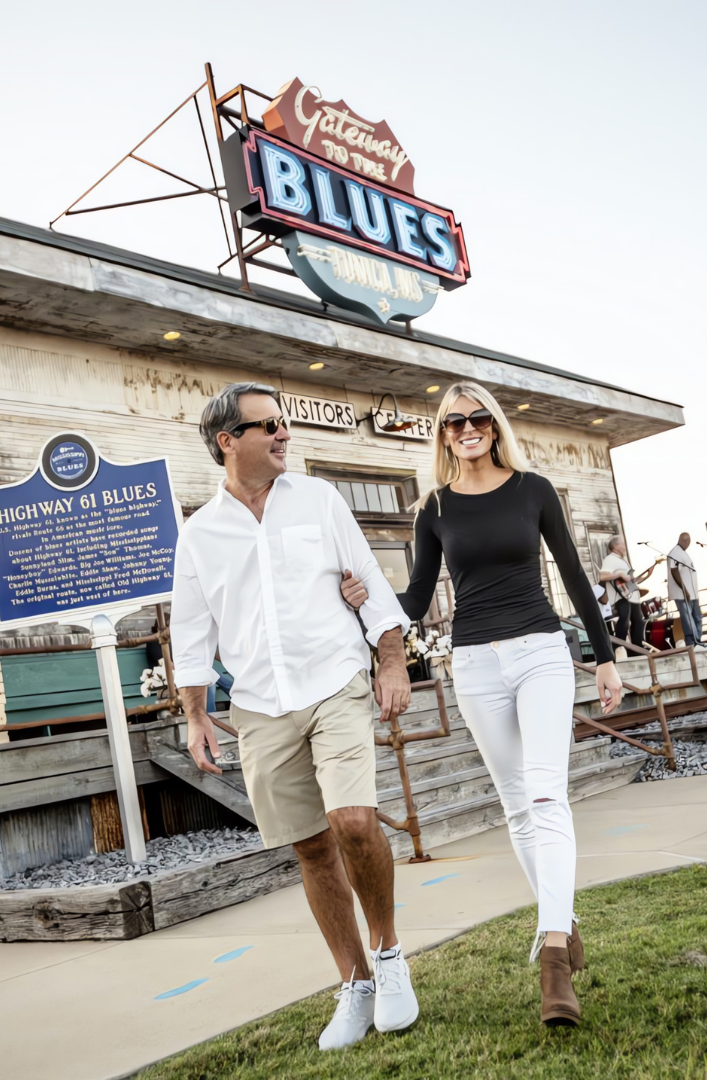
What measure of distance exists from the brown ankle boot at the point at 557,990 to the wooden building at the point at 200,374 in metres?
4.57

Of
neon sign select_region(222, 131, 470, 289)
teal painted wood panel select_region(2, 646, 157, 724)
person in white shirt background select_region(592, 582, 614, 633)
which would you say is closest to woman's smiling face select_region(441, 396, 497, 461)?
teal painted wood panel select_region(2, 646, 157, 724)

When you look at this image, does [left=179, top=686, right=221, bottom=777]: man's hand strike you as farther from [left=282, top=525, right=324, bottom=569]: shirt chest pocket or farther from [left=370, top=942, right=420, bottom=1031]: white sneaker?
[left=370, top=942, right=420, bottom=1031]: white sneaker

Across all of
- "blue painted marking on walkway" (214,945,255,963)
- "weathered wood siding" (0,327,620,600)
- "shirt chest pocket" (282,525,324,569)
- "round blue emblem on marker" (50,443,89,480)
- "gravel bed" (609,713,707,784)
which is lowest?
"gravel bed" (609,713,707,784)

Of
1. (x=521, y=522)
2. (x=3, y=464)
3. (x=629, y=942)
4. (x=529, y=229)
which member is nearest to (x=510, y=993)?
(x=629, y=942)

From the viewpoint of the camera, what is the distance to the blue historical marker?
19.3ft

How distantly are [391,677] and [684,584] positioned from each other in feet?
37.8

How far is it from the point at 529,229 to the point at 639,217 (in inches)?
67.2

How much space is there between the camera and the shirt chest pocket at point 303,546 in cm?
295

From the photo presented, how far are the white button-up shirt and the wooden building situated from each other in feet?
12.7

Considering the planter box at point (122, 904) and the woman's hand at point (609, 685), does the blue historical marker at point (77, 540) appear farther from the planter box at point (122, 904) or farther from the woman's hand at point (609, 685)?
the woman's hand at point (609, 685)

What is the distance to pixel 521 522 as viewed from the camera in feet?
10.3

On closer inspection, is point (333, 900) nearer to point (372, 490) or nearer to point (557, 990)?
point (557, 990)

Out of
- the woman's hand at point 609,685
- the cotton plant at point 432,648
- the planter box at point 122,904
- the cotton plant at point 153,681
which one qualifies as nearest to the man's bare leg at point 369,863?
the woman's hand at point 609,685

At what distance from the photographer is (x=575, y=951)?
2.90 m
